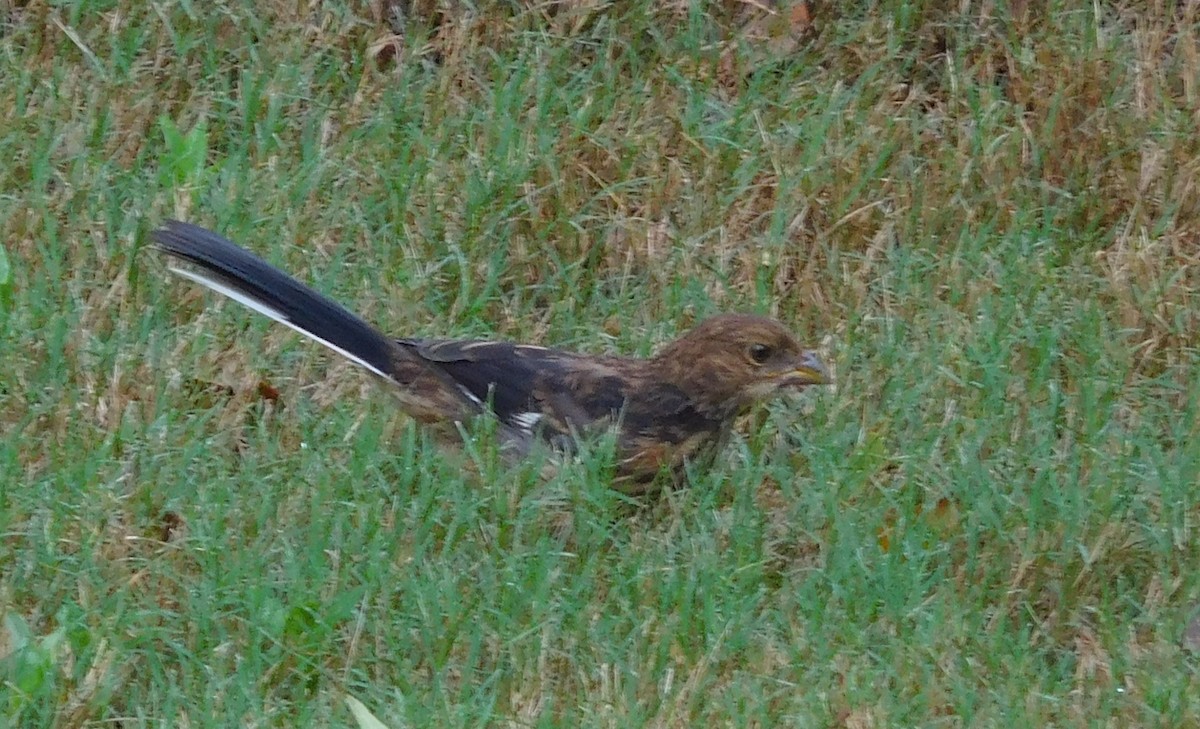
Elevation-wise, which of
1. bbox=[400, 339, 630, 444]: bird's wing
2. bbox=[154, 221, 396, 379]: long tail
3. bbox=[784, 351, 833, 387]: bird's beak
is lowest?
bbox=[400, 339, 630, 444]: bird's wing

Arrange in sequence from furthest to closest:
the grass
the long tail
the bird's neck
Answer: the bird's neck < the long tail < the grass

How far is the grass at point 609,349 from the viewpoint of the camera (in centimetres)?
488

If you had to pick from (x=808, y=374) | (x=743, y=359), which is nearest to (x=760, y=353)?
(x=743, y=359)

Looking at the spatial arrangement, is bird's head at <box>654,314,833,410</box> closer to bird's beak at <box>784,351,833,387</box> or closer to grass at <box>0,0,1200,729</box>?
bird's beak at <box>784,351,833,387</box>

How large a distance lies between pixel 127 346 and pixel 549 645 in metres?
1.92

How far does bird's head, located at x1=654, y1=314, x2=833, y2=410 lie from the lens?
20.0 feet

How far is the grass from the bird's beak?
6.9 inches

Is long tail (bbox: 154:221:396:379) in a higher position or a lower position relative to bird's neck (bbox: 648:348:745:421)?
higher

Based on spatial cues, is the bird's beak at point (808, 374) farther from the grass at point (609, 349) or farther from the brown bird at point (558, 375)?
the grass at point (609, 349)

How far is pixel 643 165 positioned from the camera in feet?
23.7

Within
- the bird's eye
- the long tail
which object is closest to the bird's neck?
the bird's eye

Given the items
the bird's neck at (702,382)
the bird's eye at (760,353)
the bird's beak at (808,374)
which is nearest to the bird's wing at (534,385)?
the bird's neck at (702,382)

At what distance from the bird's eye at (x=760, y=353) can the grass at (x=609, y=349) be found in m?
0.25

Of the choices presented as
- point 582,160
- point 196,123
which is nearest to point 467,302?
point 582,160
